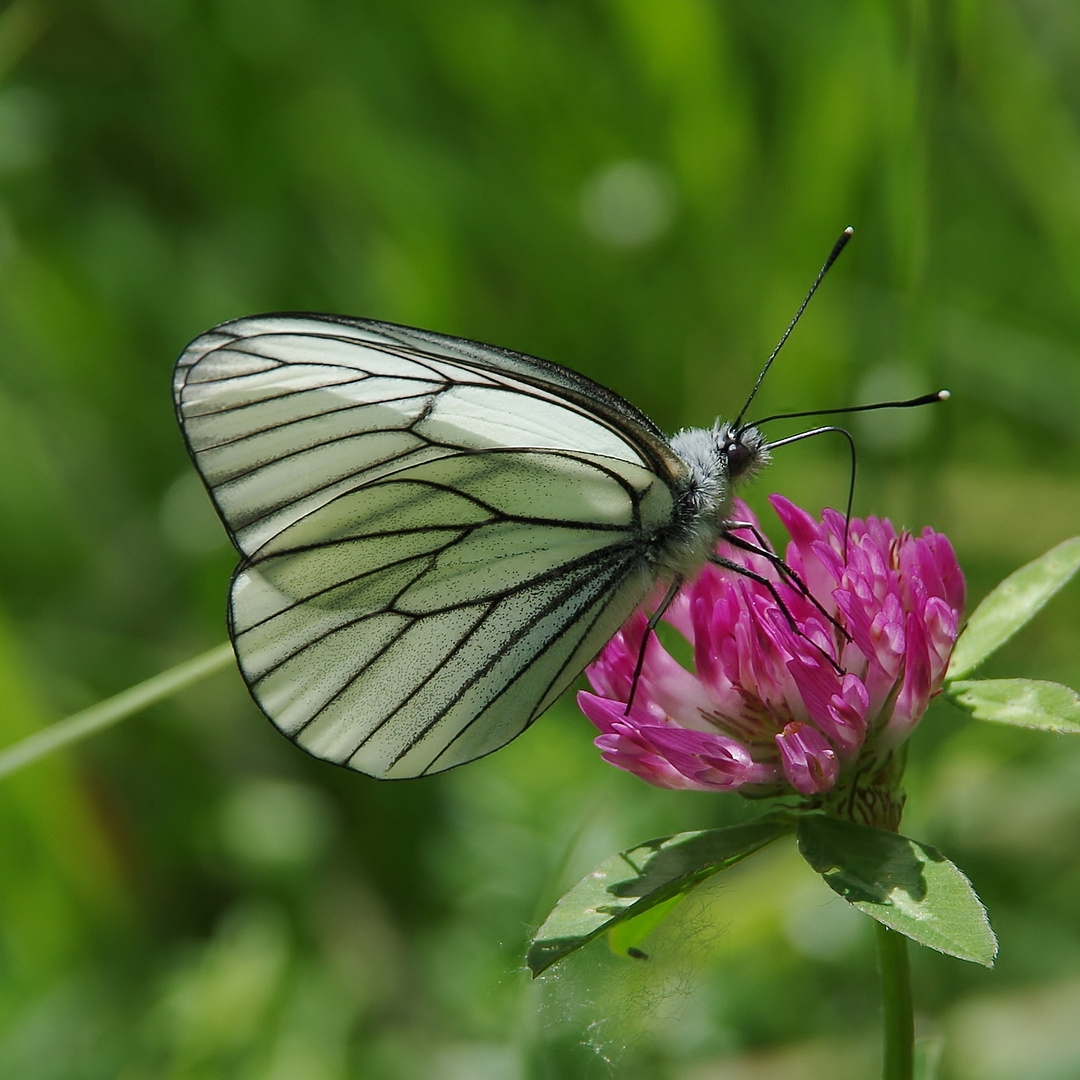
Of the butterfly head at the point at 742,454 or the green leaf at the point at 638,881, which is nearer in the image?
the green leaf at the point at 638,881

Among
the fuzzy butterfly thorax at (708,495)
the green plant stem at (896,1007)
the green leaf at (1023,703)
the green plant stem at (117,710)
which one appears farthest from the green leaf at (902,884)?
the green plant stem at (117,710)

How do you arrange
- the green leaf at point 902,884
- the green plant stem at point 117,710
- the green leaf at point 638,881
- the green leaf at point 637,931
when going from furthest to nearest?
the green plant stem at point 117,710 < the green leaf at point 637,931 < the green leaf at point 638,881 < the green leaf at point 902,884

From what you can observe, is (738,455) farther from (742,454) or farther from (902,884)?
(902,884)

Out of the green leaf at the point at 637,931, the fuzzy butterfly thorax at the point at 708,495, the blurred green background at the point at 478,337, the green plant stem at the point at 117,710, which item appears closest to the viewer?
the green leaf at the point at 637,931

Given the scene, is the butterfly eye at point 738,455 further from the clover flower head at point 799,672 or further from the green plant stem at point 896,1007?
the green plant stem at point 896,1007

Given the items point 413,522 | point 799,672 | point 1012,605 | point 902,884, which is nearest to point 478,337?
point 413,522

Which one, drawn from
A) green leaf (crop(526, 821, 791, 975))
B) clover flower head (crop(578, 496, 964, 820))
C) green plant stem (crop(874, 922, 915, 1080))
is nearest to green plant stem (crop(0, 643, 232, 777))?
clover flower head (crop(578, 496, 964, 820))

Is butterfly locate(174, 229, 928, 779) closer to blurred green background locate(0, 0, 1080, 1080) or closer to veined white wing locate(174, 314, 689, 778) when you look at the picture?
veined white wing locate(174, 314, 689, 778)
